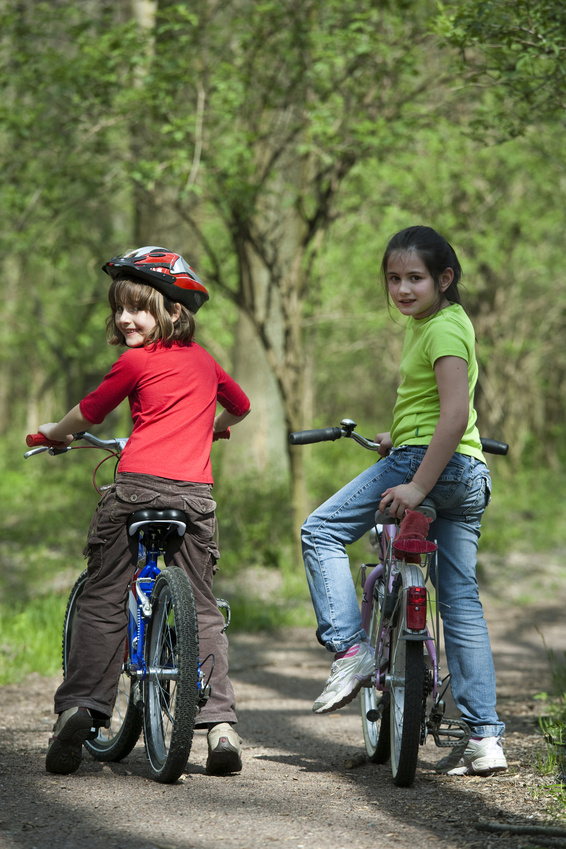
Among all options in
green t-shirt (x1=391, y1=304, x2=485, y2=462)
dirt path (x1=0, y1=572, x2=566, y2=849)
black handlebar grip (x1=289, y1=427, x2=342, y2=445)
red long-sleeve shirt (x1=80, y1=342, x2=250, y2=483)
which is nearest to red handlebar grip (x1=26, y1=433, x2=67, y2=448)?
red long-sleeve shirt (x1=80, y1=342, x2=250, y2=483)

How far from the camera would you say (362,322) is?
62.1ft

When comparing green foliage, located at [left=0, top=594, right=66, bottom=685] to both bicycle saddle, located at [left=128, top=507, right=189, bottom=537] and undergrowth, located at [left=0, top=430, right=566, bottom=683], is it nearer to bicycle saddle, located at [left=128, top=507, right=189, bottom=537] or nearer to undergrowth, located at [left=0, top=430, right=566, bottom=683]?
undergrowth, located at [left=0, top=430, right=566, bottom=683]

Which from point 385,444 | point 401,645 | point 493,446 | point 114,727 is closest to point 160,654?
point 114,727

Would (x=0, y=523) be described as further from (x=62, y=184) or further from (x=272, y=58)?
(x=272, y=58)

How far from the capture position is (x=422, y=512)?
3441 millimetres

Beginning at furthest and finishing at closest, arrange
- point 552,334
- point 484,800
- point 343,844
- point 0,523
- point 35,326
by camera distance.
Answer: point 35,326 < point 552,334 < point 0,523 < point 484,800 < point 343,844

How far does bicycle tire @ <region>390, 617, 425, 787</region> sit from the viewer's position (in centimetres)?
328

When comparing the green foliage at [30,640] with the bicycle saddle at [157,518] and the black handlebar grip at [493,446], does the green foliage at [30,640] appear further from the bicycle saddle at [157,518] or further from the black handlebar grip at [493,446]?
the black handlebar grip at [493,446]

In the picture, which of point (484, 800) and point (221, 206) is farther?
point (221, 206)

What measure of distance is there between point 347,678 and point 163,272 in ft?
5.64

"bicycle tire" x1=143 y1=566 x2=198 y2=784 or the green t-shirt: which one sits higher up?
the green t-shirt

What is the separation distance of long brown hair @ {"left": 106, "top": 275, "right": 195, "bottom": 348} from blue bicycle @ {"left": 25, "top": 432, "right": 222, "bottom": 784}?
1.57 ft

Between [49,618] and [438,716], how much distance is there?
4.01 meters

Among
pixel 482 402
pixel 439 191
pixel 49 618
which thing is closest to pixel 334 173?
pixel 49 618
